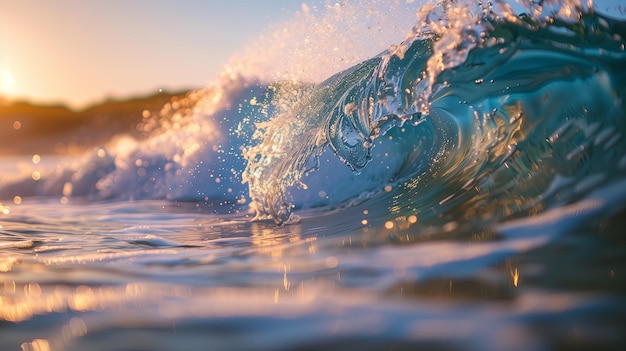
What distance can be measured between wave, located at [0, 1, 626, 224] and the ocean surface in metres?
0.01

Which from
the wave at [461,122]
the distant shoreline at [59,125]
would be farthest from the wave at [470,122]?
the distant shoreline at [59,125]

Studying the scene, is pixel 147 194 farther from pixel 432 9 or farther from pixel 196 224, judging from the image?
pixel 432 9

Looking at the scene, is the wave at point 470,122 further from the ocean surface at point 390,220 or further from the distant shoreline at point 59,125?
the distant shoreline at point 59,125

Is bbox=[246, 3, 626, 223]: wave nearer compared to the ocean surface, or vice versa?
the ocean surface

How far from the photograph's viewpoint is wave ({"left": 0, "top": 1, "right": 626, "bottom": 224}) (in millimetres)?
2467

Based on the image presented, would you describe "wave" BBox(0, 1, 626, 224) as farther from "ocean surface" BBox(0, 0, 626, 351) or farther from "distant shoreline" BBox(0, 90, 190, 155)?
"distant shoreline" BBox(0, 90, 190, 155)

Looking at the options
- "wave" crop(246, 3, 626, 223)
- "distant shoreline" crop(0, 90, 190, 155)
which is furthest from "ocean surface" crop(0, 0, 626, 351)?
"distant shoreline" crop(0, 90, 190, 155)

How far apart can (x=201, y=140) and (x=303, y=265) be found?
5121 millimetres

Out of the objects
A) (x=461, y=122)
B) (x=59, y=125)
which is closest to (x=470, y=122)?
(x=461, y=122)

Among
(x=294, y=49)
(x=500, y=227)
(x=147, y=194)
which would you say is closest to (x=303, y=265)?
(x=500, y=227)

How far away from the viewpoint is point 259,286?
5.06 ft

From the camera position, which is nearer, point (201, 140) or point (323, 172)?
point (323, 172)

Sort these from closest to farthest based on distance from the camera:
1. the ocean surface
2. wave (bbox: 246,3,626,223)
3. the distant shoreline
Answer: the ocean surface, wave (bbox: 246,3,626,223), the distant shoreline

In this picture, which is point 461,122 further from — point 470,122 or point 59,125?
point 59,125
